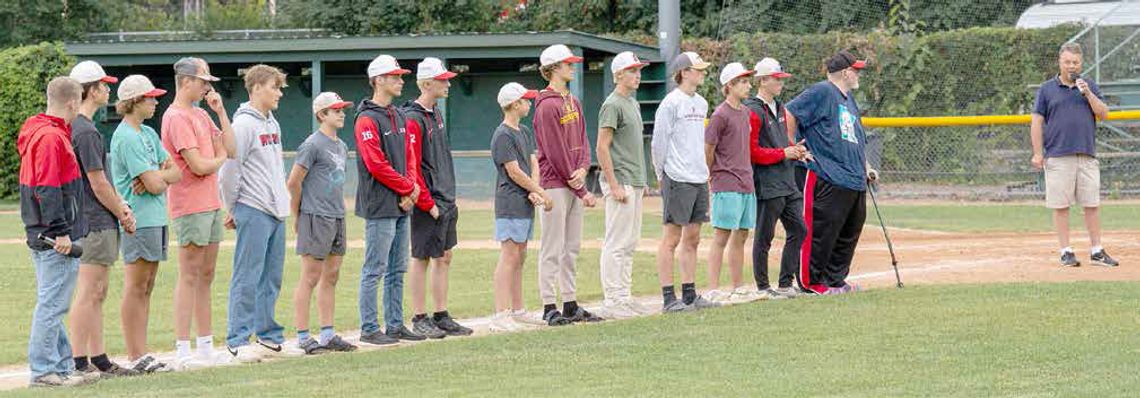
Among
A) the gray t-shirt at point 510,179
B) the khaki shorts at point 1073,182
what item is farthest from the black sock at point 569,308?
the khaki shorts at point 1073,182

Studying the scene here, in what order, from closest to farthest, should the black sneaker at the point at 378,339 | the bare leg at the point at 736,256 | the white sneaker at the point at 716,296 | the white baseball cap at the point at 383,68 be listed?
1. the black sneaker at the point at 378,339
2. the white baseball cap at the point at 383,68
3. the white sneaker at the point at 716,296
4. the bare leg at the point at 736,256

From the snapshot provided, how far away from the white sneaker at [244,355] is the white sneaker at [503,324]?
1.75 m

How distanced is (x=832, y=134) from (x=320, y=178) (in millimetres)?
3755

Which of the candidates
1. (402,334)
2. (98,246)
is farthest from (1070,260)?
(98,246)

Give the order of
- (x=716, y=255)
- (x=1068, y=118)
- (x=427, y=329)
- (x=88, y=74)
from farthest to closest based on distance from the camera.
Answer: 1. (x=1068, y=118)
2. (x=716, y=255)
3. (x=427, y=329)
4. (x=88, y=74)

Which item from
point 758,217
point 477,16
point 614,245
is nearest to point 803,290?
point 758,217

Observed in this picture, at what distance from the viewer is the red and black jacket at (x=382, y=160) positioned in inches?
396

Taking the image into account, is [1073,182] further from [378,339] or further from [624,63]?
[378,339]

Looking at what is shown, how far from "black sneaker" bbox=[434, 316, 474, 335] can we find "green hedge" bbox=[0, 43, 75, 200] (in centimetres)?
1992

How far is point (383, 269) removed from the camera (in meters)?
10.3

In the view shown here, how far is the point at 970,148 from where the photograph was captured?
24203 millimetres

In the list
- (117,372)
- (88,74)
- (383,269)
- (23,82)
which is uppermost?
(23,82)

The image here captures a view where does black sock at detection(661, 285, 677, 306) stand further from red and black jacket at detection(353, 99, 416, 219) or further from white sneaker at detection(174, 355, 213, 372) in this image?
white sneaker at detection(174, 355, 213, 372)

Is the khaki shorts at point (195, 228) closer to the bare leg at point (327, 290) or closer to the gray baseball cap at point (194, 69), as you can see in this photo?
the gray baseball cap at point (194, 69)
